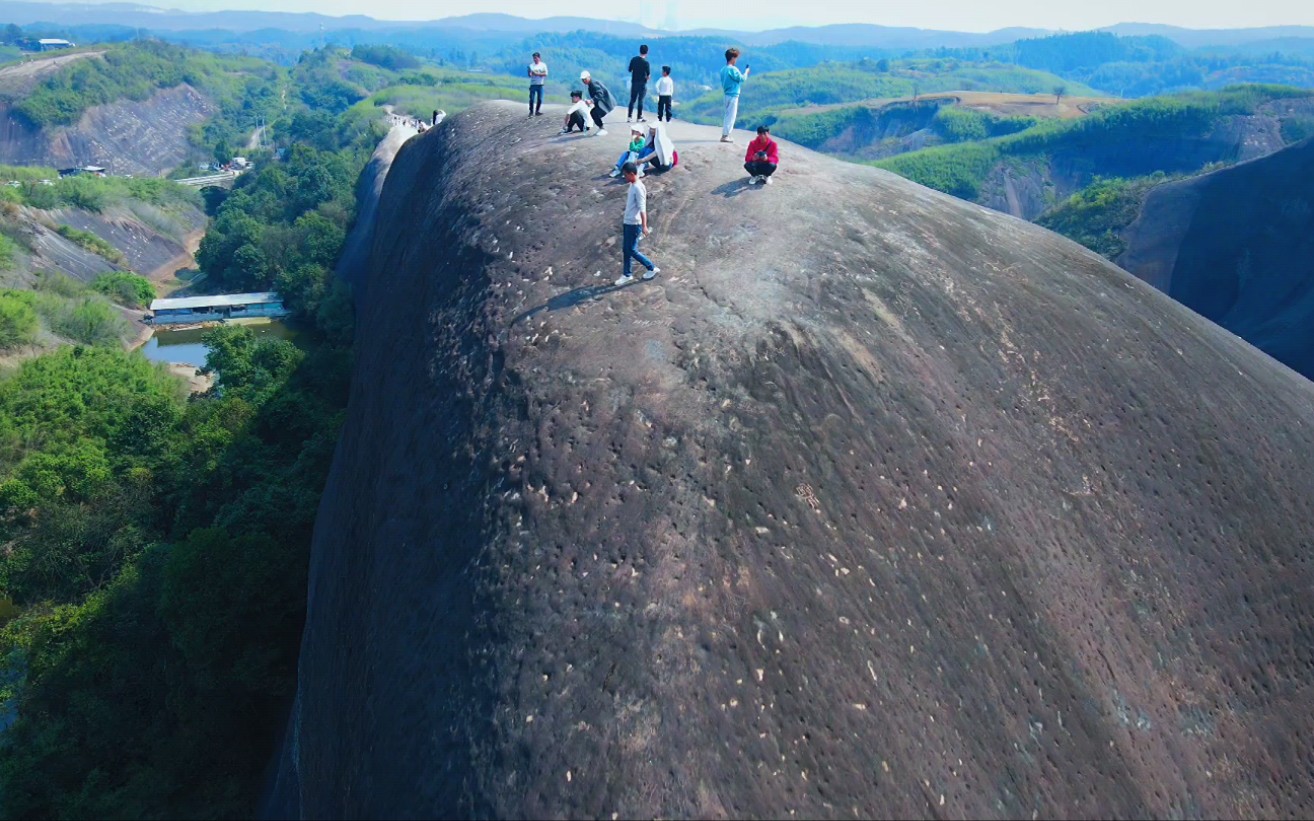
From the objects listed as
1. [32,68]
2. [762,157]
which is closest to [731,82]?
[762,157]

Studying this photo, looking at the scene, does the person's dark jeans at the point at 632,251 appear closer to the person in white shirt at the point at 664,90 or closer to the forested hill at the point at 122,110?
the person in white shirt at the point at 664,90

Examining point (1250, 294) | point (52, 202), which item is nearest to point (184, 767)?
point (1250, 294)

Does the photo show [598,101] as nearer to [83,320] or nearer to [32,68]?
[83,320]

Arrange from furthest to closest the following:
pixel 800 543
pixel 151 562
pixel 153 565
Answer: pixel 151 562, pixel 153 565, pixel 800 543

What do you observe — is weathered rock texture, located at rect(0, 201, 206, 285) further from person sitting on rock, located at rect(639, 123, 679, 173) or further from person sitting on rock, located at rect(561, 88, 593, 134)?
person sitting on rock, located at rect(639, 123, 679, 173)

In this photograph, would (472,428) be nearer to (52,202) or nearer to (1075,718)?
(1075,718)

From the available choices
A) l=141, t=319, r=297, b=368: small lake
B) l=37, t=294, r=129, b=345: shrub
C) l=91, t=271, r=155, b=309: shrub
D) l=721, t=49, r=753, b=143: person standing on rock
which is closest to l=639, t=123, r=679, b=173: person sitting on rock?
l=721, t=49, r=753, b=143: person standing on rock

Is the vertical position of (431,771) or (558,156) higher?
(558,156)
